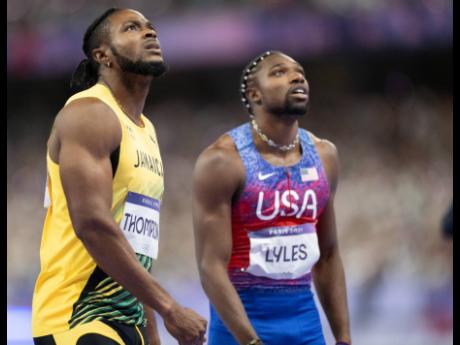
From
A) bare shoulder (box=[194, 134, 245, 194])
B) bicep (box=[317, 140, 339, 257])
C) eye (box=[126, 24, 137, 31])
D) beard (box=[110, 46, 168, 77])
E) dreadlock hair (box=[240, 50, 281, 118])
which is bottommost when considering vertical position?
bicep (box=[317, 140, 339, 257])

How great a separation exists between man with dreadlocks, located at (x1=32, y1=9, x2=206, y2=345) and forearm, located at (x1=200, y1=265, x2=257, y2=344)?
2.47ft

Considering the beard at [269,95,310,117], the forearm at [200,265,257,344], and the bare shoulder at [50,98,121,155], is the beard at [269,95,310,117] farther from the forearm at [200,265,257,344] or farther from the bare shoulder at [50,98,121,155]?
the bare shoulder at [50,98,121,155]

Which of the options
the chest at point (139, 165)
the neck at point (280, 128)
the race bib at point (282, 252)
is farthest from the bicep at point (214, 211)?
the chest at point (139, 165)

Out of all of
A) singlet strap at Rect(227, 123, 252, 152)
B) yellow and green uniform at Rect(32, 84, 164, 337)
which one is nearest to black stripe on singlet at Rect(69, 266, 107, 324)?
yellow and green uniform at Rect(32, 84, 164, 337)

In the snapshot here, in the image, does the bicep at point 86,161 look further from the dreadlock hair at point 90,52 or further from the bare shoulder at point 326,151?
the bare shoulder at point 326,151

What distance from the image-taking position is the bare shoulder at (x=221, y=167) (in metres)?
4.04

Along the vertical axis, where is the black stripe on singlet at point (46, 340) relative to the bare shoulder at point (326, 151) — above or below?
below

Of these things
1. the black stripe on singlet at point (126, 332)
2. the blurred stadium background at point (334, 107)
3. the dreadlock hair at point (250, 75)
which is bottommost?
the black stripe on singlet at point (126, 332)

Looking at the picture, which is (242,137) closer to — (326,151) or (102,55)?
(326,151)

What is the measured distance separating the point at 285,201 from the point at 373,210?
748 cm

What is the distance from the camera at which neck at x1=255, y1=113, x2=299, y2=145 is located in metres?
4.25

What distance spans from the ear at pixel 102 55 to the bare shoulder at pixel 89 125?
1.01ft

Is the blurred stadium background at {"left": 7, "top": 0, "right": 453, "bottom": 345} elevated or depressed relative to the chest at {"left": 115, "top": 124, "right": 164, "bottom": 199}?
elevated

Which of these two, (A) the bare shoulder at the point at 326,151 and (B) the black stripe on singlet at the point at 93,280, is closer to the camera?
(B) the black stripe on singlet at the point at 93,280
